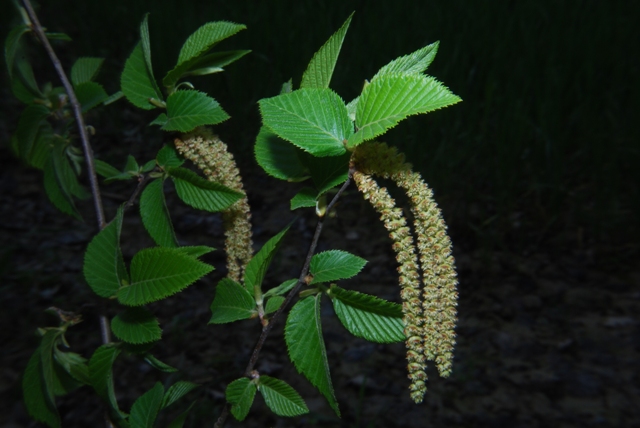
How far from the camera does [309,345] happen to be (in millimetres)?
551

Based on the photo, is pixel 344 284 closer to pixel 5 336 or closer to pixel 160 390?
pixel 5 336

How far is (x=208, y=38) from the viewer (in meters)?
0.61

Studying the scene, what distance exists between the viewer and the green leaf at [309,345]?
543 mm

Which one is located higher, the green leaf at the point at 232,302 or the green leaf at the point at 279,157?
the green leaf at the point at 279,157

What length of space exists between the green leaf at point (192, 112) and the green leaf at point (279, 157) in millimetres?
48

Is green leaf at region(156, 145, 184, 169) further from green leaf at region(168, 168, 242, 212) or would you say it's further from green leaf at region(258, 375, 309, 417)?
green leaf at region(258, 375, 309, 417)

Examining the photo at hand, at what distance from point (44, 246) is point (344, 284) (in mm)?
1321

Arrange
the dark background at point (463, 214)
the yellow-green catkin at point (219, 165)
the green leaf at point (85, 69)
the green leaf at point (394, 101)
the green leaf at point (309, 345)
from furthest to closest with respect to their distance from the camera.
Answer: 1. the dark background at point (463, 214)
2. the green leaf at point (85, 69)
3. the yellow-green catkin at point (219, 165)
4. the green leaf at point (309, 345)
5. the green leaf at point (394, 101)

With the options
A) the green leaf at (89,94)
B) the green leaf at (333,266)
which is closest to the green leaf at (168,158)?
the green leaf at (89,94)

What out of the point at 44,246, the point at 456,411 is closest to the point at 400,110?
the point at 456,411

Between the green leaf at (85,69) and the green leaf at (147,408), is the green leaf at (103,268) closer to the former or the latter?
the green leaf at (147,408)

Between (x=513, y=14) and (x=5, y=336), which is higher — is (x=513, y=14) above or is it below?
above

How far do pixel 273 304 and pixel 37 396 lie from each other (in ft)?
1.04

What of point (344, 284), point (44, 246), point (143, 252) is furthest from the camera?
point (44, 246)
